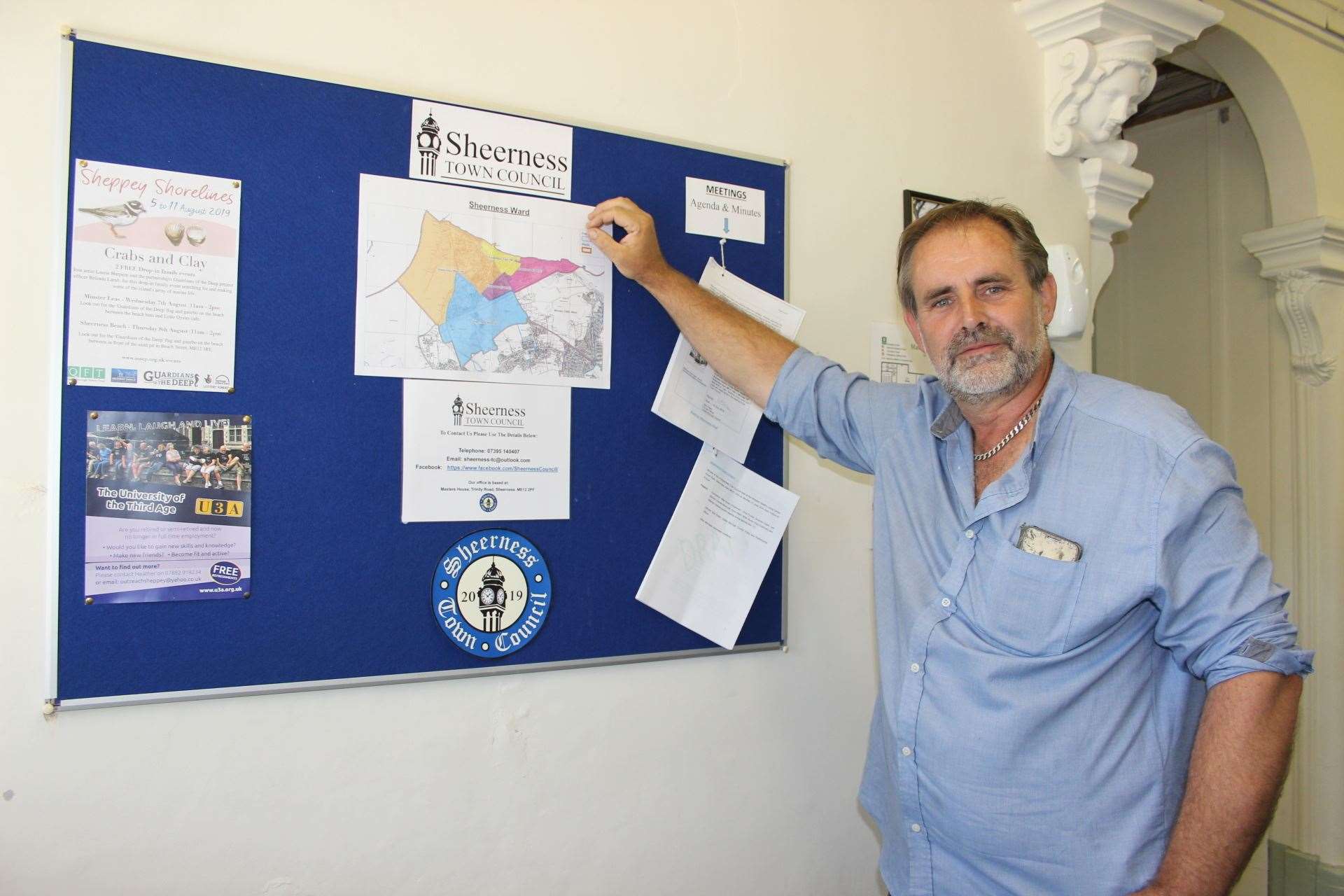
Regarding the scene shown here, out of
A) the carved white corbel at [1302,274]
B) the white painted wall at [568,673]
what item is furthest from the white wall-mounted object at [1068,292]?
the carved white corbel at [1302,274]

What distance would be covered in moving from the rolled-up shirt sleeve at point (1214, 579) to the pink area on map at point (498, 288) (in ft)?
3.55

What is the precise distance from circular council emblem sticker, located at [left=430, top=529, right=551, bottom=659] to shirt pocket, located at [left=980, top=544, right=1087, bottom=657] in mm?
753

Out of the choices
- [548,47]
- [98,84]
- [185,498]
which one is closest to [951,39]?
[548,47]

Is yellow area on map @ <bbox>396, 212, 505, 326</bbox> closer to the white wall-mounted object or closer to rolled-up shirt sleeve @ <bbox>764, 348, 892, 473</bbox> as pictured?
rolled-up shirt sleeve @ <bbox>764, 348, 892, 473</bbox>

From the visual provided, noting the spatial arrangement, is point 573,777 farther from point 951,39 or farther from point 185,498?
point 951,39

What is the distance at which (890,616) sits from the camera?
1.53 meters

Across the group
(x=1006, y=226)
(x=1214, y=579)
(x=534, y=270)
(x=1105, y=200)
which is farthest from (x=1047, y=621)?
(x=1105, y=200)

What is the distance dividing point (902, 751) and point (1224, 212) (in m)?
3.30

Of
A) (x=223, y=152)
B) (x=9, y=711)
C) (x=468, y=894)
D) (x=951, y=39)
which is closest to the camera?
(x=9, y=711)

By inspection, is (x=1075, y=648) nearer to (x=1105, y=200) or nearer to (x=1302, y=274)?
(x=1105, y=200)

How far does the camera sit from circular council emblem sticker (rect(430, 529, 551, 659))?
1491 mm

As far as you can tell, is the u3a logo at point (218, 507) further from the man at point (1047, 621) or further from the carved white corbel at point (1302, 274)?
the carved white corbel at point (1302, 274)

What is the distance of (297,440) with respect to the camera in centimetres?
138

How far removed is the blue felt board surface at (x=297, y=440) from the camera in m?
1.27
